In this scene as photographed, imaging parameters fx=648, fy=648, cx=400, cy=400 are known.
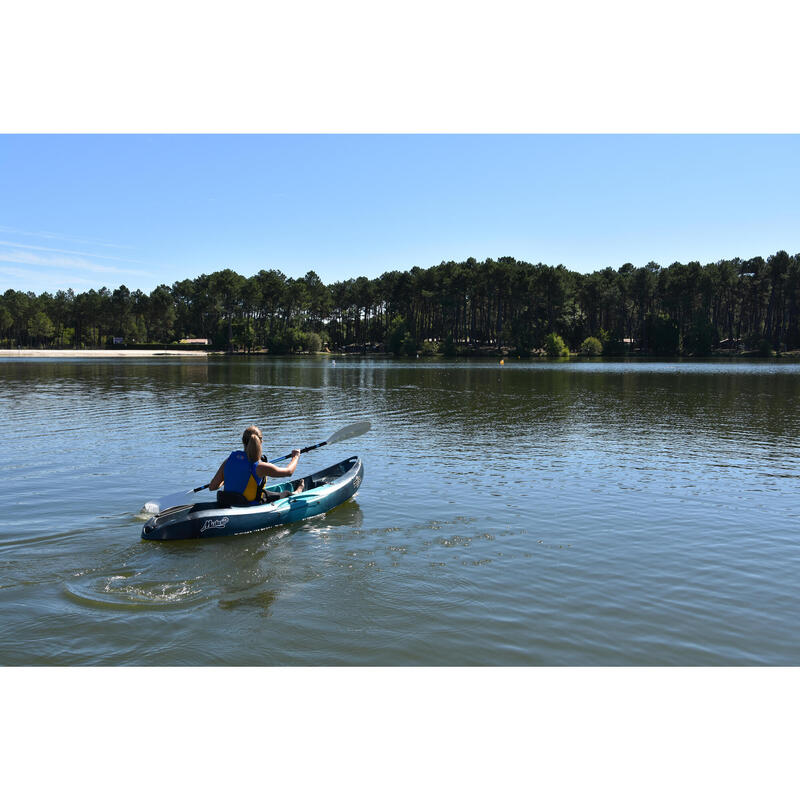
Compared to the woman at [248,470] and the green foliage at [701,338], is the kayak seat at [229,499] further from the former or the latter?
the green foliage at [701,338]

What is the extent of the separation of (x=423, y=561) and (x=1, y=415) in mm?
24828

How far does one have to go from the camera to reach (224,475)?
1148 cm

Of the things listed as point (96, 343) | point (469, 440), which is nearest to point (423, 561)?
point (469, 440)

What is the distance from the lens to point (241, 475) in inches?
447

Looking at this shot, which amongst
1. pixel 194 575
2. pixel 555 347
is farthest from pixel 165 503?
pixel 555 347

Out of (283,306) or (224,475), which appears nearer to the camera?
(224,475)

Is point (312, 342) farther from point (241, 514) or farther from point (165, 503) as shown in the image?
point (241, 514)

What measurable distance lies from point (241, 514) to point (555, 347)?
112770 mm

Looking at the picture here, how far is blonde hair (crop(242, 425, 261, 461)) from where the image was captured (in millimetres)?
11133

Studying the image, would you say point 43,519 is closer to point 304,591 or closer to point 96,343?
point 304,591

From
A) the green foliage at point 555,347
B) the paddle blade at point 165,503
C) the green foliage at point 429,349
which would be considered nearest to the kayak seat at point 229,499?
the paddle blade at point 165,503

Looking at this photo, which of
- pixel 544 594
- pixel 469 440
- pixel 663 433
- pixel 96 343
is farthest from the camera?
pixel 96 343

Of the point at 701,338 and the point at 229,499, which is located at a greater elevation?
the point at 701,338

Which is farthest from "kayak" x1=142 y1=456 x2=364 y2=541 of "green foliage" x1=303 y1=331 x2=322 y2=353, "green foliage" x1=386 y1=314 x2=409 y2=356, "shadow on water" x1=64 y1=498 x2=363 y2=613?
"green foliage" x1=303 y1=331 x2=322 y2=353
